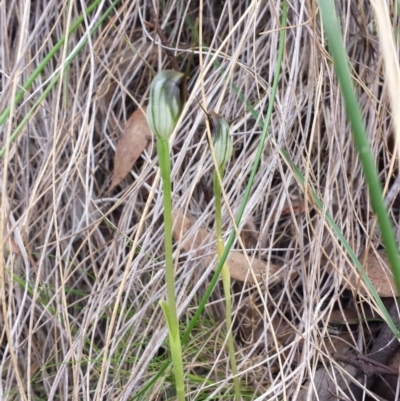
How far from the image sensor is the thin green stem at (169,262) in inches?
20.1

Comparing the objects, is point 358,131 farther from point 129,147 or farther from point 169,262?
point 129,147

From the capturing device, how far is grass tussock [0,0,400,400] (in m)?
0.80

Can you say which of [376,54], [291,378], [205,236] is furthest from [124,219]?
Result: [376,54]

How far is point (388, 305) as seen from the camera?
2.86 feet

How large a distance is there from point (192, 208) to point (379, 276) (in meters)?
0.32

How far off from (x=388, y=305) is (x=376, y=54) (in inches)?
15.9

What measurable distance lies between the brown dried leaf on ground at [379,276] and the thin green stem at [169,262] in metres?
0.38

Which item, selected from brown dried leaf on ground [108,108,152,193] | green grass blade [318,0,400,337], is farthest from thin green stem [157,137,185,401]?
brown dried leaf on ground [108,108,152,193]

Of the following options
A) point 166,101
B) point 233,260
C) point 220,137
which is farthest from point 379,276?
point 166,101

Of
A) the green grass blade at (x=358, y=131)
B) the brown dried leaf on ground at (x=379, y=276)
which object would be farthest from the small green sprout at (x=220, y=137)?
the brown dried leaf on ground at (x=379, y=276)

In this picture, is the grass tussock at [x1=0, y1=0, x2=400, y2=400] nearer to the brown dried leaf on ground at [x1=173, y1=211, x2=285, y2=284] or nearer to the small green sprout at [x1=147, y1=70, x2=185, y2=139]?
the brown dried leaf on ground at [x1=173, y1=211, x2=285, y2=284]

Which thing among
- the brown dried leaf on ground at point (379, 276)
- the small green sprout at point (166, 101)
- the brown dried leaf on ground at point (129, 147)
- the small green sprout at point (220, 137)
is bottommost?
the brown dried leaf on ground at point (379, 276)

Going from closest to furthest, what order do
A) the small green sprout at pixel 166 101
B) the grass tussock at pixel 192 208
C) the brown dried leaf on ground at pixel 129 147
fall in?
the small green sprout at pixel 166 101
the grass tussock at pixel 192 208
the brown dried leaf on ground at pixel 129 147

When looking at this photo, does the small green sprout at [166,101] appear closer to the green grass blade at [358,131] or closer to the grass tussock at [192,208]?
the green grass blade at [358,131]
